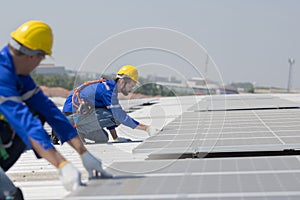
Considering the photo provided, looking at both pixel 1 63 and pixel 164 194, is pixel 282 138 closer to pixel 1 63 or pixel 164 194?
pixel 164 194

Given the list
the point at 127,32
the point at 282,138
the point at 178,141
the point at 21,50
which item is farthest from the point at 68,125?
the point at 127,32

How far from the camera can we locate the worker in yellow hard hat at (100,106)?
8.62 metres

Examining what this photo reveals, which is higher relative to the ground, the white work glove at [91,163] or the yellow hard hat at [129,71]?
the yellow hard hat at [129,71]

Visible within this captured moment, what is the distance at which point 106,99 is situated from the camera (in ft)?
28.6

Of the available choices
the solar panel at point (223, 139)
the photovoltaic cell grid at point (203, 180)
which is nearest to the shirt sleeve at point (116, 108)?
the solar panel at point (223, 139)

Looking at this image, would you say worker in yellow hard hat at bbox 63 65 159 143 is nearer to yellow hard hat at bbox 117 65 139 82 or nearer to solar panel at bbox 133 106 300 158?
yellow hard hat at bbox 117 65 139 82

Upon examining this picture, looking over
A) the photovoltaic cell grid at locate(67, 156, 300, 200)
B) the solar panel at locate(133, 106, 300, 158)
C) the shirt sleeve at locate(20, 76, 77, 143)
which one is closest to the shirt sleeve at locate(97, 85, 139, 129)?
the solar panel at locate(133, 106, 300, 158)

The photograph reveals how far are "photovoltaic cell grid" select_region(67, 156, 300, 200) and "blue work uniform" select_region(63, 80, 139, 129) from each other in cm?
282

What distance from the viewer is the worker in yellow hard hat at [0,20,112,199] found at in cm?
393

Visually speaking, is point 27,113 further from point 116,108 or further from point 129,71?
point 129,71

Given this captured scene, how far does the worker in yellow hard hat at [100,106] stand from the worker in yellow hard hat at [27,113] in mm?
3885

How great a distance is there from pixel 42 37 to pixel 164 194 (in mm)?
1769

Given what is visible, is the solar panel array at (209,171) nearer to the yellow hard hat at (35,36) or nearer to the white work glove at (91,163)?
A: the white work glove at (91,163)

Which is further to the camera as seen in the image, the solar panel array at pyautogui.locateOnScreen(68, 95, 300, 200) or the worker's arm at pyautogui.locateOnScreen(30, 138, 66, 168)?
the solar panel array at pyautogui.locateOnScreen(68, 95, 300, 200)
